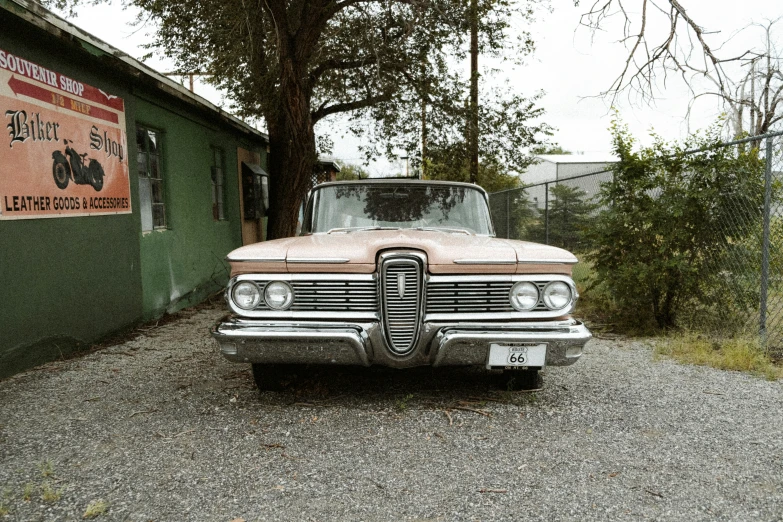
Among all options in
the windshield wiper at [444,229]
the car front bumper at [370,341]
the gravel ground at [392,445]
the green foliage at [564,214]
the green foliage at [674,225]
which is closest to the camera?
the gravel ground at [392,445]

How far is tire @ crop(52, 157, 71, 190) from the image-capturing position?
5426 millimetres

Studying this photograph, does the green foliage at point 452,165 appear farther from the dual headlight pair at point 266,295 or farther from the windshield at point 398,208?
the dual headlight pair at point 266,295

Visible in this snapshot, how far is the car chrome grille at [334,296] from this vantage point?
3699 mm

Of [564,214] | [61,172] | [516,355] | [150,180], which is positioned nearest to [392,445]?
[516,355]

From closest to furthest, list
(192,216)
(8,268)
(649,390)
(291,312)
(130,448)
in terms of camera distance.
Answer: (130,448), (291,312), (649,390), (8,268), (192,216)

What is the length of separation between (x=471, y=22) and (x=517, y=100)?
247 cm

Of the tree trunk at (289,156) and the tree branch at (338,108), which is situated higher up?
the tree branch at (338,108)

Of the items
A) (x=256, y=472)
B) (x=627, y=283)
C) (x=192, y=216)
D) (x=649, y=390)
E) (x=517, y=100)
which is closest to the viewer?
(x=256, y=472)

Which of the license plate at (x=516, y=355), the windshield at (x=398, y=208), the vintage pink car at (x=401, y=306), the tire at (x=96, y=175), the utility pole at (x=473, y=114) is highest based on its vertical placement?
the utility pole at (x=473, y=114)

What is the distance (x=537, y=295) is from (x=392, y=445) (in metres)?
1.27

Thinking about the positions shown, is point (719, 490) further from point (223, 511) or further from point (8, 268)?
point (8, 268)

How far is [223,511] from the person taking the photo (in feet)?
8.59

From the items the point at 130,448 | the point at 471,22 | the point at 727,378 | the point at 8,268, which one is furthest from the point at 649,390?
the point at 471,22

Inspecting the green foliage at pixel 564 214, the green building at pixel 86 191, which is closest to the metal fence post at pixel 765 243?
the green foliage at pixel 564 214
